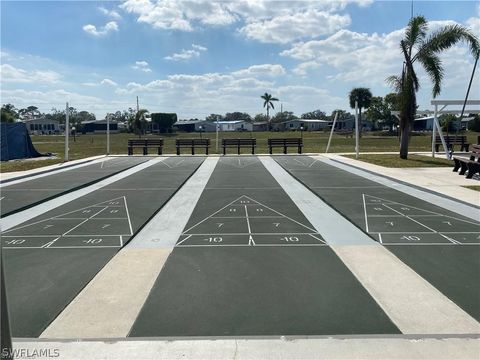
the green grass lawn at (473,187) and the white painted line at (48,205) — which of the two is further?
the green grass lawn at (473,187)

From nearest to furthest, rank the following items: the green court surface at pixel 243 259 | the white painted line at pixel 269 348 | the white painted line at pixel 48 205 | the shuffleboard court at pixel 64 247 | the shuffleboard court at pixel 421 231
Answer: the white painted line at pixel 269 348
the green court surface at pixel 243 259
the shuffleboard court at pixel 64 247
the shuffleboard court at pixel 421 231
the white painted line at pixel 48 205

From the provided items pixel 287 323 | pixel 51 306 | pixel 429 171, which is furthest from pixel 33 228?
pixel 429 171

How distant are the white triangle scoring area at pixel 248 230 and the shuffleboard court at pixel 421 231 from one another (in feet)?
3.94

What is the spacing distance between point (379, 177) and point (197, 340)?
40.4 ft

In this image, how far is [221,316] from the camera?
13.6 ft

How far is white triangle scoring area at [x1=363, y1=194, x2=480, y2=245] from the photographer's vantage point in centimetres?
684

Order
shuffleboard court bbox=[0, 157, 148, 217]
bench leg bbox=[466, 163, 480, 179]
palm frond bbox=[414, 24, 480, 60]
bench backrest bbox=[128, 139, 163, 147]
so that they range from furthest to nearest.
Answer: bench backrest bbox=[128, 139, 163, 147], palm frond bbox=[414, 24, 480, 60], bench leg bbox=[466, 163, 480, 179], shuffleboard court bbox=[0, 157, 148, 217]

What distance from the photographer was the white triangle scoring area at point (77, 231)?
6766 mm

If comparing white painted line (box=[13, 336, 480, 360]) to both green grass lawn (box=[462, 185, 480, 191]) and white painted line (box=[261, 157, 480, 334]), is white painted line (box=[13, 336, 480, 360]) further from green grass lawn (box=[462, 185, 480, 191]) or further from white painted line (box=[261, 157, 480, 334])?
green grass lawn (box=[462, 185, 480, 191])

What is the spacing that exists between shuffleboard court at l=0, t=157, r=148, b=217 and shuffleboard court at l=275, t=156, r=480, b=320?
279 inches

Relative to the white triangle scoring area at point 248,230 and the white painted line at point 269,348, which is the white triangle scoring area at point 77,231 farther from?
the white painted line at point 269,348

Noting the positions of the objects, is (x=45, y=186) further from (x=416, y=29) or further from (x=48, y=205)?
(x=416, y=29)

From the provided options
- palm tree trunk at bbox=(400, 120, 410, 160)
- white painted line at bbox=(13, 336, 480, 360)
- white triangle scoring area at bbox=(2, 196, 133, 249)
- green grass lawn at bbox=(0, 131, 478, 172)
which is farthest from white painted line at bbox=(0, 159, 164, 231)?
palm tree trunk at bbox=(400, 120, 410, 160)

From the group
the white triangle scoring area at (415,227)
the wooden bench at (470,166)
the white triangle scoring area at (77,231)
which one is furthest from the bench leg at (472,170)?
the white triangle scoring area at (77,231)
